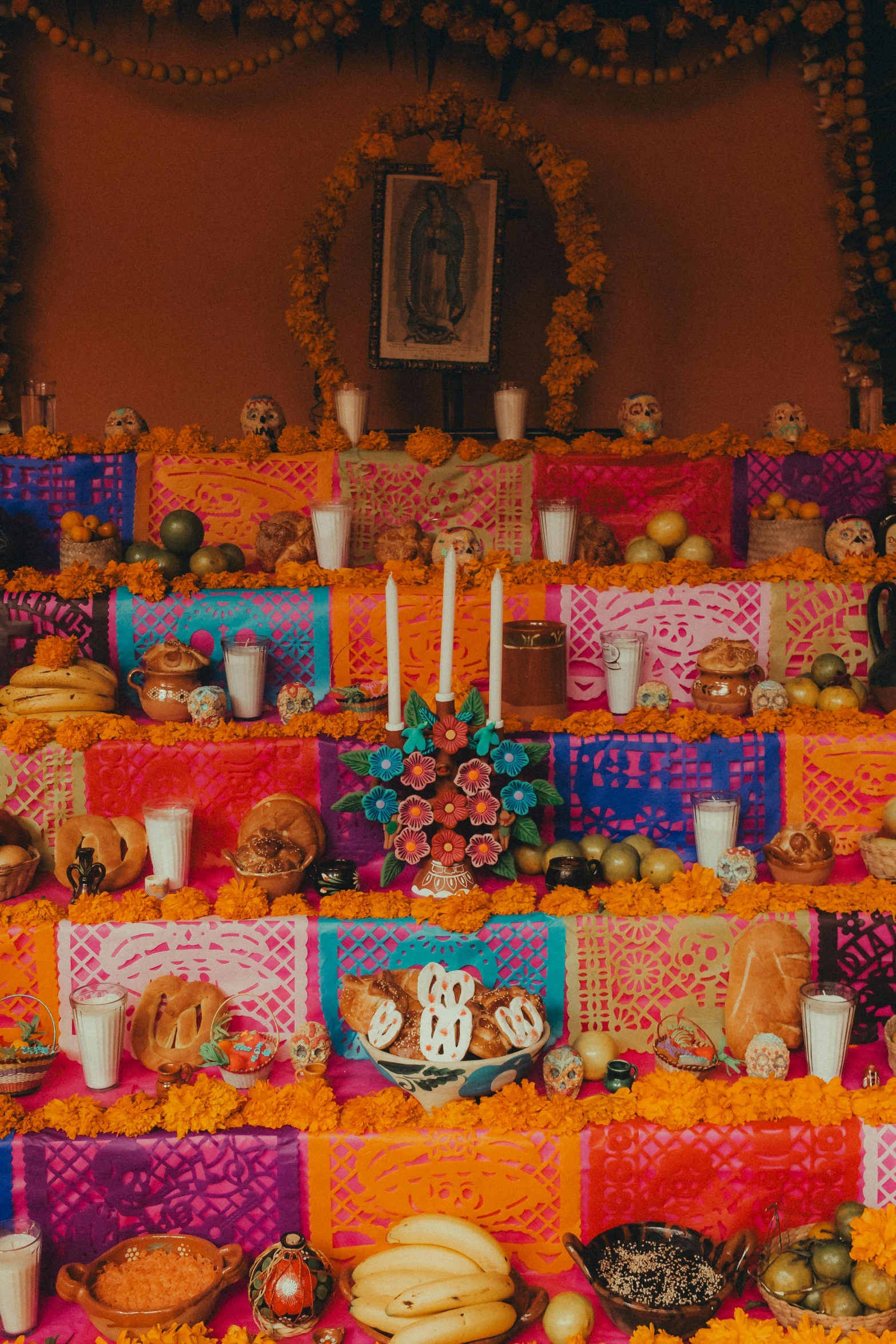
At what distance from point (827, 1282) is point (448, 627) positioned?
145 centimetres

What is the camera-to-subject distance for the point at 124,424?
428 cm

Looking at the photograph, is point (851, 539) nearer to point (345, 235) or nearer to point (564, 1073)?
point (564, 1073)

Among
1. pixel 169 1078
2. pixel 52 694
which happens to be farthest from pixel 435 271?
pixel 169 1078

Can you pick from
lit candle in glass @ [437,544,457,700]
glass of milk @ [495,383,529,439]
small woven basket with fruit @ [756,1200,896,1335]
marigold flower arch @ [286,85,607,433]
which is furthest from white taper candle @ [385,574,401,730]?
marigold flower arch @ [286,85,607,433]

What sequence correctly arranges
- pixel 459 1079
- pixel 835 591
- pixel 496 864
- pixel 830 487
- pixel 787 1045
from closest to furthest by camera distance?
pixel 459 1079, pixel 787 1045, pixel 496 864, pixel 835 591, pixel 830 487

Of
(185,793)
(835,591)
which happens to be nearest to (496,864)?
(185,793)

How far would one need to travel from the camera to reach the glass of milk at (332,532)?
3.73m

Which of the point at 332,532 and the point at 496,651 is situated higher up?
the point at 332,532

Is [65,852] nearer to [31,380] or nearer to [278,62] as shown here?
[31,380]

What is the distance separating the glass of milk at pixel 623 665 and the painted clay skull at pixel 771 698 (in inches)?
12.5

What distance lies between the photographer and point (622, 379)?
5691mm

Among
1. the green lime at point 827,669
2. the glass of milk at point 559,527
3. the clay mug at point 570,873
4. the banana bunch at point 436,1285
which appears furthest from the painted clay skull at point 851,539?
the banana bunch at point 436,1285

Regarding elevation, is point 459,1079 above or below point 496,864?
below

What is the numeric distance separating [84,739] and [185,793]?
0.95 ft
